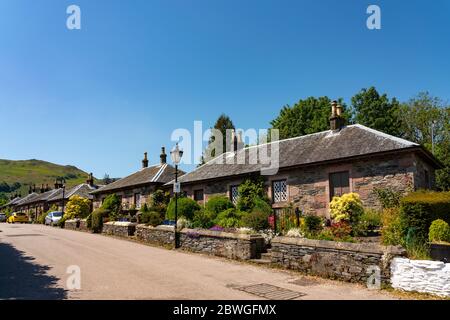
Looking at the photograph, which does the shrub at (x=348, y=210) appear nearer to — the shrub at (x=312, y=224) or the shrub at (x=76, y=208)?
the shrub at (x=312, y=224)

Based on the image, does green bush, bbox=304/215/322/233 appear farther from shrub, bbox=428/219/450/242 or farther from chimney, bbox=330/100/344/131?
chimney, bbox=330/100/344/131

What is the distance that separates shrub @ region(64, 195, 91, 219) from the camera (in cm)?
3291

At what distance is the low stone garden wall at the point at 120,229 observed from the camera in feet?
65.6

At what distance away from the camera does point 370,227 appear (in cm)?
1368

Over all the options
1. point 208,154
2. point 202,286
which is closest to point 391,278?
point 202,286

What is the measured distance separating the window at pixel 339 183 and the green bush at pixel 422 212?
20.1ft

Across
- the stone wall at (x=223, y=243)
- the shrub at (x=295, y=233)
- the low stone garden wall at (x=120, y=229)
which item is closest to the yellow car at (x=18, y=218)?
the low stone garden wall at (x=120, y=229)

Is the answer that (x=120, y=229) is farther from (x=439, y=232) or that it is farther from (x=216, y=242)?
(x=439, y=232)

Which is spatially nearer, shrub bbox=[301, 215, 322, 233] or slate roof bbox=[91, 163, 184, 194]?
shrub bbox=[301, 215, 322, 233]

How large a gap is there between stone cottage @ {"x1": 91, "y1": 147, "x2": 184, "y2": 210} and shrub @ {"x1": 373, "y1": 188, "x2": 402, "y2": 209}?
1713 cm

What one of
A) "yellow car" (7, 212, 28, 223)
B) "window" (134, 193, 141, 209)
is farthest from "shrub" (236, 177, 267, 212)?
"yellow car" (7, 212, 28, 223)

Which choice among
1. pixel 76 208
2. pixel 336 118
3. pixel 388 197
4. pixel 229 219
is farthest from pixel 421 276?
pixel 76 208
